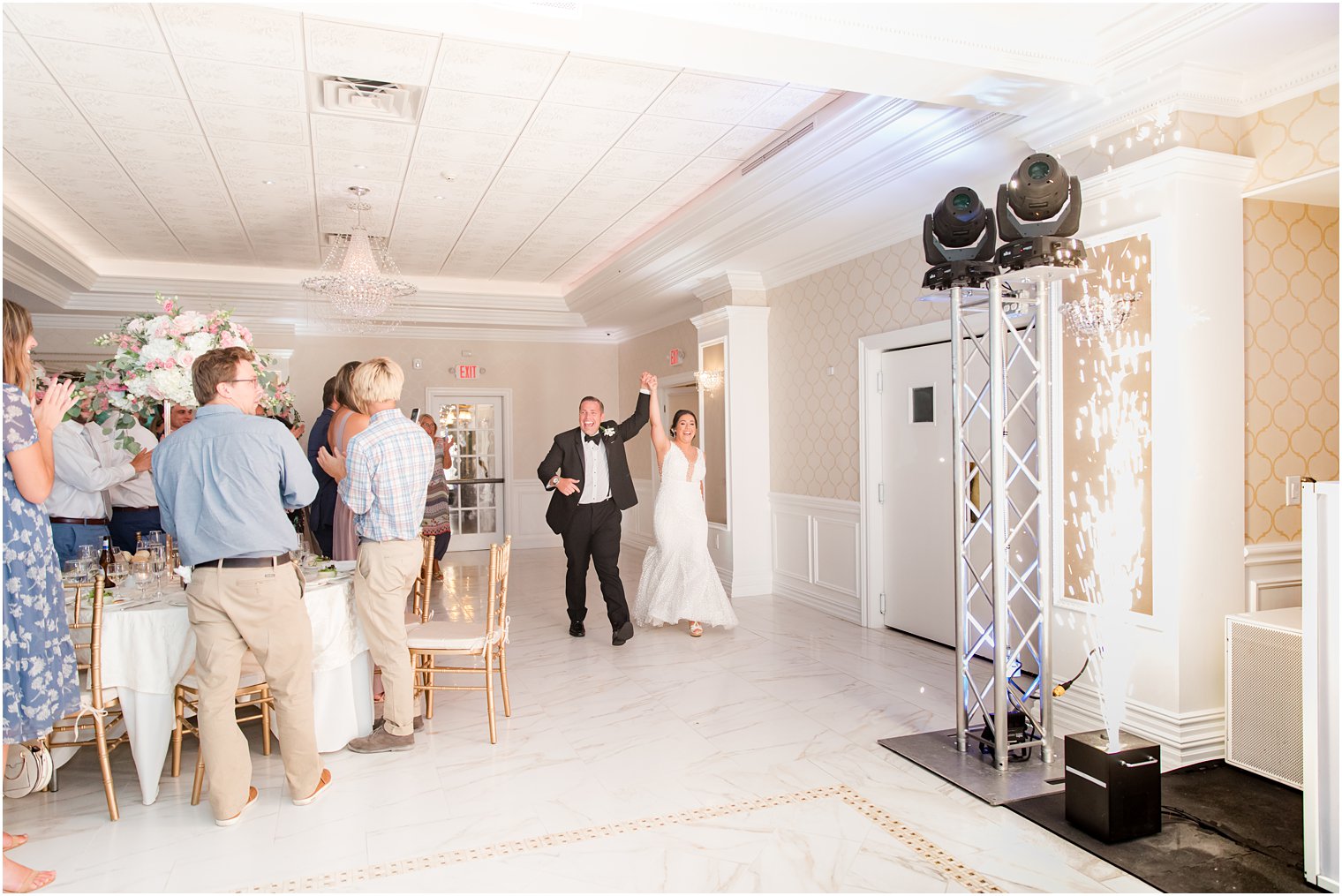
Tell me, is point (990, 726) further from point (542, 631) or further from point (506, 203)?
point (506, 203)

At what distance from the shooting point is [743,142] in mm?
5223

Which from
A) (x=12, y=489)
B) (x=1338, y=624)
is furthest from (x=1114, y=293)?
(x=12, y=489)

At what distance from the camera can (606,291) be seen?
8828mm

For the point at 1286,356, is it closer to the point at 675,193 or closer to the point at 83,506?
the point at 675,193

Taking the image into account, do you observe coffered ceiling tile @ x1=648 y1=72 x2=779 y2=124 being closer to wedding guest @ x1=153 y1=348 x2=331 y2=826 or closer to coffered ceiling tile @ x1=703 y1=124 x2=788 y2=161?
coffered ceiling tile @ x1=703 y1=124 x2=788 y2=161

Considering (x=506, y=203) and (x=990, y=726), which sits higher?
(x=506, y=203)

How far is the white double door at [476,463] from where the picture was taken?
10719mm

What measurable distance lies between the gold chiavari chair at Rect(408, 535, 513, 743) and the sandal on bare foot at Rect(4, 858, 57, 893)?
1.46 m

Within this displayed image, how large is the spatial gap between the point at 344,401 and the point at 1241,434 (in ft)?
12.9

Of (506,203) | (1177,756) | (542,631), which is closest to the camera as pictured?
(1177,756)

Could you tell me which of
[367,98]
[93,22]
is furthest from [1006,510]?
[93,22]

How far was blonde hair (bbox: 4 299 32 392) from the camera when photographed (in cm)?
266

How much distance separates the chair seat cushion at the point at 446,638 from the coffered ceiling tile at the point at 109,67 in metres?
2.93

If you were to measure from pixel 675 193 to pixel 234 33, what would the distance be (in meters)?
3.18
